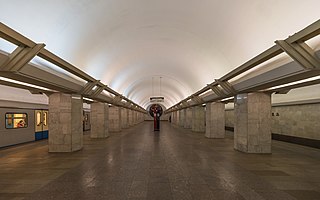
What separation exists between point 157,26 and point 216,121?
34.5 ft

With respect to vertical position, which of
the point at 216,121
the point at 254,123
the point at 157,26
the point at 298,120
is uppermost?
the point at 157,26

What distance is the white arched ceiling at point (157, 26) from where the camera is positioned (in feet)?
20.2

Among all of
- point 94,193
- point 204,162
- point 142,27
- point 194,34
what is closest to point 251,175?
point 204,162

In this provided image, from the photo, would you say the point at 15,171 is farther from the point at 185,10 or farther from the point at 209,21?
the point at 209,21

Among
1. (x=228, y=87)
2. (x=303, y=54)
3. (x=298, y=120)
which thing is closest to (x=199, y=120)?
(x=298, y=120)

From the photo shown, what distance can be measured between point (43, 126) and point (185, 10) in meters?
14.8

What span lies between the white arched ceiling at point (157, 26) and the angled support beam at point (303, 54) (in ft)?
3.21

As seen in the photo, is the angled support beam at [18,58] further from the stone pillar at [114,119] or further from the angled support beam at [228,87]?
the stone pillar at [114,119]

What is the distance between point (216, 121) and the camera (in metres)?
17.9

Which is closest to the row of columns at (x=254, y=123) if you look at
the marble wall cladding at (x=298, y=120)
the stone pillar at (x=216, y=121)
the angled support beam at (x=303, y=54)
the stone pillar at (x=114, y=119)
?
the marble wall cladding at (x=298, y=120)

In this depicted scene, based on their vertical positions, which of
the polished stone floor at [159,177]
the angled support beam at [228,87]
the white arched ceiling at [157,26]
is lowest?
the polished stone floor at [159,177]

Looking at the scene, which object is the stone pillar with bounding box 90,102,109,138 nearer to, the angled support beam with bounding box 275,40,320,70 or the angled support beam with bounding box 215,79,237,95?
the angled support beam with bounding box 215,79,237,95

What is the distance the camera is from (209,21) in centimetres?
866

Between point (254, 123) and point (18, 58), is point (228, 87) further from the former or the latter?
point (18, 58)
